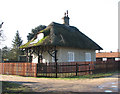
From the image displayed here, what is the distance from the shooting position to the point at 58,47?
735 inches

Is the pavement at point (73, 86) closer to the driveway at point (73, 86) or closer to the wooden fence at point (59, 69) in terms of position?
the driveway at point (73, 86)

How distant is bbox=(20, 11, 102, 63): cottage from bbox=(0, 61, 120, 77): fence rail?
3.93m

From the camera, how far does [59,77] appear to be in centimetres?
1411

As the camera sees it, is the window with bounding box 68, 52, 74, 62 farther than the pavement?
Yes

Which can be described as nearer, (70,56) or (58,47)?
(58,47)

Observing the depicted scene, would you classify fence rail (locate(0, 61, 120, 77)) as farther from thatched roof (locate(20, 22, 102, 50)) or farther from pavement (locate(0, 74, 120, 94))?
thatched roof (locate(20, 22, 102, 50))

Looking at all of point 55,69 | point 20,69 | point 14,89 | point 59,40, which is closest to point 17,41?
point 59,40

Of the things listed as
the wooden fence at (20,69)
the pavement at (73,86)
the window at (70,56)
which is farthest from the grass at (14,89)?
the window at (70,56)

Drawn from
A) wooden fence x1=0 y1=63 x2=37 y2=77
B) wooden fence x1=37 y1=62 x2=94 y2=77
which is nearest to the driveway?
wooden fence x1=37 y1=62 x2=94 y2=77

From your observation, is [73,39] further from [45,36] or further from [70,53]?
[45,36]

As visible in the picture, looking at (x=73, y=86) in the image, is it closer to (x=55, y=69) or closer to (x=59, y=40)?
(x=55, y=69)

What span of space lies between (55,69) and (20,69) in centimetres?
430

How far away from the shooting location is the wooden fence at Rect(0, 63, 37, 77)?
580 inches

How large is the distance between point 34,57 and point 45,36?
3.65m
